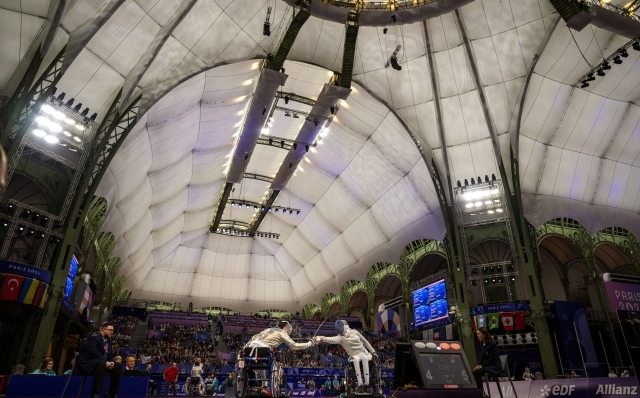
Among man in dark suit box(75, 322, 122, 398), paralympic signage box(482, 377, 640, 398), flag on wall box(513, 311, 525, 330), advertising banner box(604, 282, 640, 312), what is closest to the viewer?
man in dark suit box(75, 322, 122, 398)

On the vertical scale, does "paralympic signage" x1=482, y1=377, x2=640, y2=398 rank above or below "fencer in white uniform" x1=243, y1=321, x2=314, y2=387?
below

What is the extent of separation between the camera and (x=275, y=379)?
8.75 meters

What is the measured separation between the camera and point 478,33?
75.8 ft

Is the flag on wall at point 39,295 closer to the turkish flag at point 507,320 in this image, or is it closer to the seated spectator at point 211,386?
the seated spectator at point 211,386

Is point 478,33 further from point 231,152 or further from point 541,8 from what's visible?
point 231,152

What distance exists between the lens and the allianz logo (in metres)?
10.4

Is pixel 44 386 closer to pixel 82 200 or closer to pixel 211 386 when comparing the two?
pixel 211 386

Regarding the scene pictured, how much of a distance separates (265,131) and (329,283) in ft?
69.8

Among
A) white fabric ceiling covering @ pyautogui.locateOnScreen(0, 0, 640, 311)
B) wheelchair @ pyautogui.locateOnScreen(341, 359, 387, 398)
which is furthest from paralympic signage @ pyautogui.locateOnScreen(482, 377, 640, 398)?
white fabric ceiling covering @ pyautogui.locateOnScreen(0, 0, 640, 311)

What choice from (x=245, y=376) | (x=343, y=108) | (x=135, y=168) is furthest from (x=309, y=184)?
(x=245, y=376)

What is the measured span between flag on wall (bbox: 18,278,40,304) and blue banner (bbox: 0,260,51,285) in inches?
8.7

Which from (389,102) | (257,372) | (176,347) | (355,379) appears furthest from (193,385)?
(389,102)

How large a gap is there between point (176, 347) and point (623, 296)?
31.4 meters

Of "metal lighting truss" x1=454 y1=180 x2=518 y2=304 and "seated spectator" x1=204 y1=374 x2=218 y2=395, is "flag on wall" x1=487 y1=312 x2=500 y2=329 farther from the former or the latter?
"seated spectator" x1=204 y1=374 x2=218 y2=395
